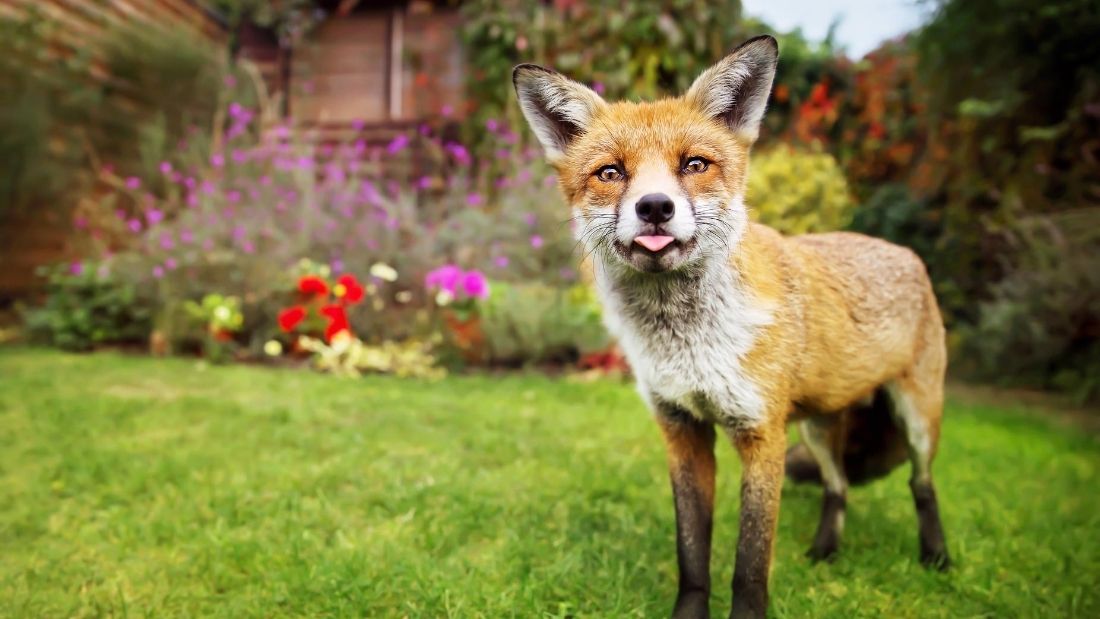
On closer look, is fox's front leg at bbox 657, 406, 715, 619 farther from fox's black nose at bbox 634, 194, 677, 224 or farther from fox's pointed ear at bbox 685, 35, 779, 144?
fox's pointed ear at bbox 685, 35, 779, 144

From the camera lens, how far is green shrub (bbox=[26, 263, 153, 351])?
6.61 m

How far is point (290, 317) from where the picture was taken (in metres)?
5.98

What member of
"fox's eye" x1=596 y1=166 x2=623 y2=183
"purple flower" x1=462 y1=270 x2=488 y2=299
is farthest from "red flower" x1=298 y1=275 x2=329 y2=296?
"fox's eye" x1=596 y1=166 x2=623 y2=183

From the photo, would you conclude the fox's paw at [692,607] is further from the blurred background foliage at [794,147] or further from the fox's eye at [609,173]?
the blurred background foliage at [794,147]

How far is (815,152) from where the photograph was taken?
8.78 metres

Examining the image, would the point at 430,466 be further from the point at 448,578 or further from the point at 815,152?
the point at 815,152

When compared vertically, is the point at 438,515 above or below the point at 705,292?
below

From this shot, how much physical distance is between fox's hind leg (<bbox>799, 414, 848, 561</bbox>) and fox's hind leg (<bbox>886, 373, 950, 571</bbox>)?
0.81 feet

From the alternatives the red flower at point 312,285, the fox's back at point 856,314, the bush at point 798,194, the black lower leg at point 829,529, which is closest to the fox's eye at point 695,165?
the fox's back at point 856,314

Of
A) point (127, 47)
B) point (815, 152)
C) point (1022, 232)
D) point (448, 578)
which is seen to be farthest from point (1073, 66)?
point (127, 47)

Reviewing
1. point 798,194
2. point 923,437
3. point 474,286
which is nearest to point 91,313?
point 474,286

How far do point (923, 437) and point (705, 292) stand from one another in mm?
1236

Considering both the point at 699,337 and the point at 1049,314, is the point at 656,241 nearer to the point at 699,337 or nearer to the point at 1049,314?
the point at 699,337

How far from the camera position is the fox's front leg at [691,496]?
2111 millimetres
